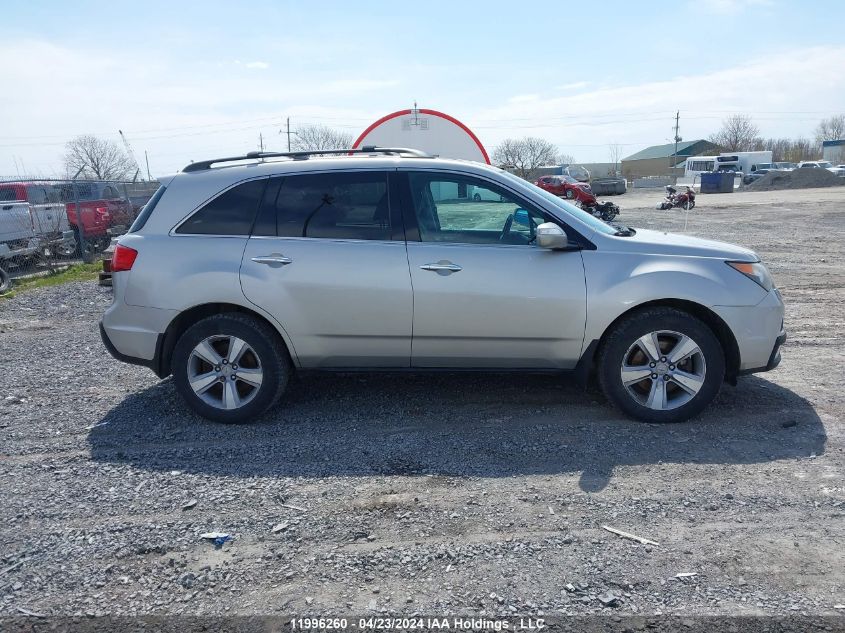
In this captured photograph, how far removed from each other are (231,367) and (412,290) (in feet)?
4.74

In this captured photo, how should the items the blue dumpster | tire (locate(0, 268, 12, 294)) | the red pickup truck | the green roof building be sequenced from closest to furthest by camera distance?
tire (locate(0, 268, 12, 294)) → the red pickup truck → the blue dumpster → the green roof building

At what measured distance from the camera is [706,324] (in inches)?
195

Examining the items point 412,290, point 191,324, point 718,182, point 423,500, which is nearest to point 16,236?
point 191,324

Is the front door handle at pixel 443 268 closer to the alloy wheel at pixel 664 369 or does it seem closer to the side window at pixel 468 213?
the side window at pixel 468 213

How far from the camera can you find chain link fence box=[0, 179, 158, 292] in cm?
1280

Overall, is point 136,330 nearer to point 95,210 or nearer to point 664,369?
point 664,369

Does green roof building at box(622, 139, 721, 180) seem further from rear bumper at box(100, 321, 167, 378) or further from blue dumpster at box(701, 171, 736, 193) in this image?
rear bumper at box(100, 321, 167, 378)

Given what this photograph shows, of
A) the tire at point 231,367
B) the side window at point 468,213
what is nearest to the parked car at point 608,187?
the side window at point 468,213

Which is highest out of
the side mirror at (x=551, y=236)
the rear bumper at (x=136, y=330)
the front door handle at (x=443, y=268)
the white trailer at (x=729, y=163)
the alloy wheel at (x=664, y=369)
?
the white trailer at (x=729, y=163)

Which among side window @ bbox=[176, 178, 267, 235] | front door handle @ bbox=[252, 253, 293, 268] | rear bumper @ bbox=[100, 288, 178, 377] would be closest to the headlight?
front door handle @ bbox=[252, 253, 293, 268]

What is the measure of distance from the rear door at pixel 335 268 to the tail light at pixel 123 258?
0.83 meters

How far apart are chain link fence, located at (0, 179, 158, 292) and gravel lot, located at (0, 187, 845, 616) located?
312 inches

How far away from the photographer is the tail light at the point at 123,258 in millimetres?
4973

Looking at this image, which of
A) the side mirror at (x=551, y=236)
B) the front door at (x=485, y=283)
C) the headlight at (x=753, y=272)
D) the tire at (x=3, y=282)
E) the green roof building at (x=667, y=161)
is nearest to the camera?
the side mirror at (x=551, y=236)
